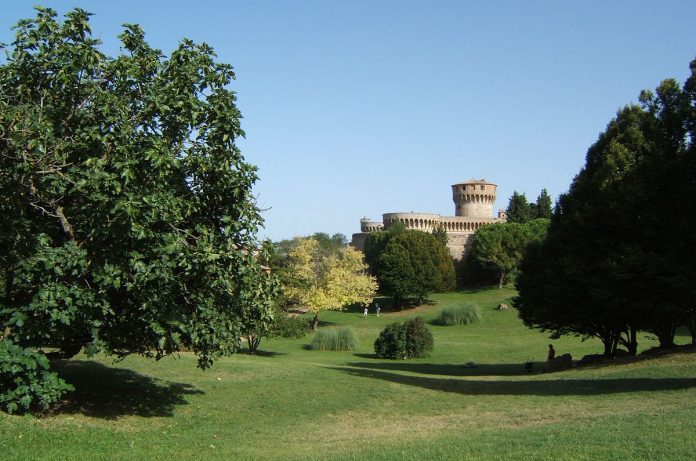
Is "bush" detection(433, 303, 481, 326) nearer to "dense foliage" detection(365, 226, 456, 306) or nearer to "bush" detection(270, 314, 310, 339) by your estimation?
"dense foliage" detection(365, 226, 456, 306)

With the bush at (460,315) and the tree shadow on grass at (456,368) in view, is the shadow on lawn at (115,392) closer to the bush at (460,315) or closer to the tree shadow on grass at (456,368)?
the tree shadow on grass at (456,368)

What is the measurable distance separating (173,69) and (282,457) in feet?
24.6

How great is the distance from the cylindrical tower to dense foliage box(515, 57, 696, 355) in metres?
79.7

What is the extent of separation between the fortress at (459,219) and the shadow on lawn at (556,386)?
235ft

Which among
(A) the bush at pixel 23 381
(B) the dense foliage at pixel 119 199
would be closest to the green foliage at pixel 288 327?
(B) the dense foliage at pixel 119 199

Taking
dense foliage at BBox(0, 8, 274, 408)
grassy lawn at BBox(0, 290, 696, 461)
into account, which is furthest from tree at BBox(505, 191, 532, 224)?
Result: dense foliage at BBox(0, 8, 274, 408)

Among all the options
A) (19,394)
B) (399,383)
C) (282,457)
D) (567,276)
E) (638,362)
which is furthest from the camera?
(567,276)

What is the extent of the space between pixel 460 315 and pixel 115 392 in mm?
45241

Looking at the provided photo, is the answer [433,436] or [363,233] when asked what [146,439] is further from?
[363,233]

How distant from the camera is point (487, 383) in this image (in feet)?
72.3

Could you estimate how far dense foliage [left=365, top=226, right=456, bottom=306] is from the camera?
70.9 metres

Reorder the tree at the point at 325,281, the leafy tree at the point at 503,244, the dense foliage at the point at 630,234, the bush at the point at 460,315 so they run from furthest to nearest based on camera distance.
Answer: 1. the leafy tree at the point at 503,244
2. the bush at the point at 460,315
3. the tree at the point at 325,281
4. the dense foliage at the point at 630,234

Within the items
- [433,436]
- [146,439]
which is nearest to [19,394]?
[146,439]

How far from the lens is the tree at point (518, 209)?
96938 millimetres
